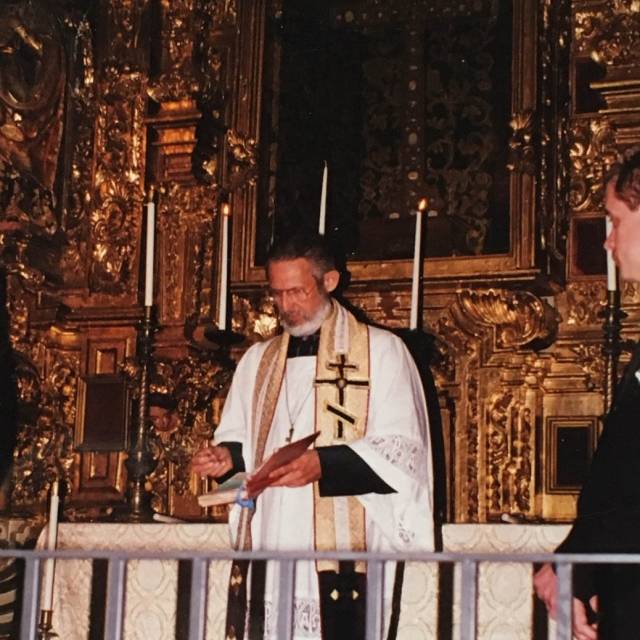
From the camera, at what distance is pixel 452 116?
7.19 meters

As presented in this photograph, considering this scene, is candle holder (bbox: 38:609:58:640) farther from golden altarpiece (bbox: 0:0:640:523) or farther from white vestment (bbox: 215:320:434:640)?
golden altarpiece (bbox: 0:0:640:523)

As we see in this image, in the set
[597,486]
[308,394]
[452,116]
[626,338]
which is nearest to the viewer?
[597,486]

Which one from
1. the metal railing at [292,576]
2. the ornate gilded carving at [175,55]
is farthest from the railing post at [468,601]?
the ornate gilded carving at [175,55]

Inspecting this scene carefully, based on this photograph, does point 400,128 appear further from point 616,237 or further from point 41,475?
point 616,237

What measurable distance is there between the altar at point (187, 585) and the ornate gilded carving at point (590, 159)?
1.80 meters

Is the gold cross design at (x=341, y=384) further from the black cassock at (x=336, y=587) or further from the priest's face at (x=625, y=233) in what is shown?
the priest's face at (x=625, y=233)

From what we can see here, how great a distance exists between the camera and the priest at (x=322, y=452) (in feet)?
17.6

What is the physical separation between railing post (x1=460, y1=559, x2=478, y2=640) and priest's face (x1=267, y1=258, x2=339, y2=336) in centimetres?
247

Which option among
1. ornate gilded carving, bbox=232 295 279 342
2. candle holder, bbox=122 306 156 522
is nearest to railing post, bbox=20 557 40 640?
candle holder, bbox=122 306 156 522

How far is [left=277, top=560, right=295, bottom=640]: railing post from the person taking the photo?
3312 millimetres

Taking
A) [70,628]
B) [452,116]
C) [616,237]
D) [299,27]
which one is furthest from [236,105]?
[616,237]

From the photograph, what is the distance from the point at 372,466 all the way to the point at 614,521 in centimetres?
154

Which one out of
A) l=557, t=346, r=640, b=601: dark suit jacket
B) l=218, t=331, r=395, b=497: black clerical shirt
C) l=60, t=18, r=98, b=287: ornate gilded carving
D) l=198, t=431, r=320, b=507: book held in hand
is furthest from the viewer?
l=60, t=18, r=98, b=287: ornate gilded carving

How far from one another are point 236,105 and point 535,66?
1.46m
